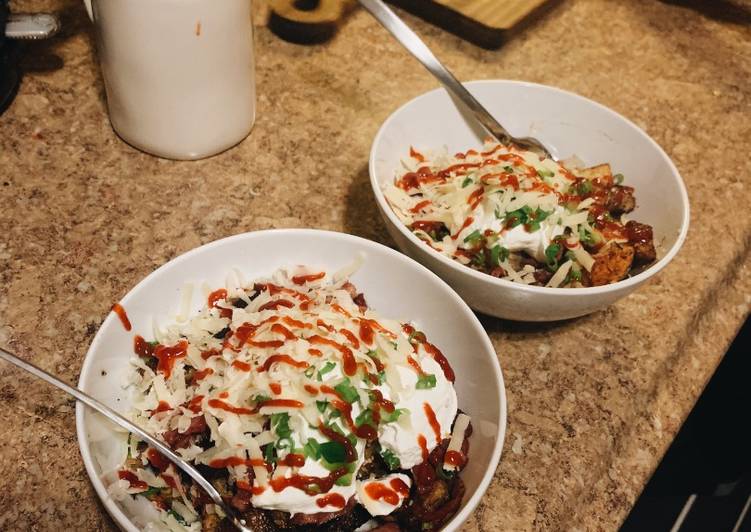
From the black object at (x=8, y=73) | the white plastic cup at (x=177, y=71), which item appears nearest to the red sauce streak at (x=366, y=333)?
the white plastic cup at (x=177, y=71)

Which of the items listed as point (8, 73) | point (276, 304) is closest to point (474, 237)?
point (276, 304)

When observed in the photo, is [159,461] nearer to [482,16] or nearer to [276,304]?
[276,304]

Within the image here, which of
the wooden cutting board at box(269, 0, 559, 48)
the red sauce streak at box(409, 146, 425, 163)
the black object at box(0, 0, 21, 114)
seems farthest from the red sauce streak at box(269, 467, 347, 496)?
the wooden cutting board at box(269, 0, 559, 48)

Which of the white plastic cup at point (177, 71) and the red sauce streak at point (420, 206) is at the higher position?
the white plastic cup at point (177, 71)

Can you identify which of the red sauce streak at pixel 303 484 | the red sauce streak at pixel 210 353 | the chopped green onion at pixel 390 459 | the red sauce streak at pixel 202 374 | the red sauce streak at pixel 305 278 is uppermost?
the red sauce streak at pixel 303 484

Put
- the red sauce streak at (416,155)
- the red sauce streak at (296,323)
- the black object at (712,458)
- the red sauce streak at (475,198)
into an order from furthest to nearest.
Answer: the black object at (712,458), the red sauce streak at (416,155), the red sauce streak at (475,198), the red sauce streak at (296,323)

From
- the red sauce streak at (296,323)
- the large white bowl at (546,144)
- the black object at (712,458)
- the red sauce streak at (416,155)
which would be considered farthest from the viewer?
the black object at (712,458)

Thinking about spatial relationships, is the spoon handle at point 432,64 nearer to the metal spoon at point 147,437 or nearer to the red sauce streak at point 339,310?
the red sauce streak at point 339,310
